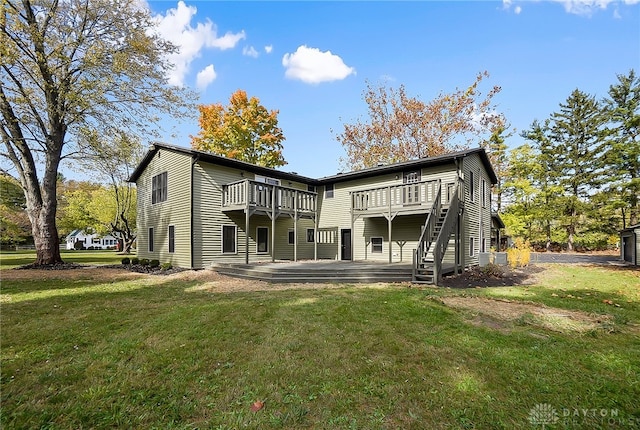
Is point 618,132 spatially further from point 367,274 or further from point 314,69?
point 367,274

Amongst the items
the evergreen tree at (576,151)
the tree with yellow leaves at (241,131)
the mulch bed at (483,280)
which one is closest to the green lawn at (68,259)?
the tree with yellow leaves at (241,131)

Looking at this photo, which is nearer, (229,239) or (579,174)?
(229,239)

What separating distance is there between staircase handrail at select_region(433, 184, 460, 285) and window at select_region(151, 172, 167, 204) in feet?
44.4

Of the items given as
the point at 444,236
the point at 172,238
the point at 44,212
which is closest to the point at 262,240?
the point at 172,238

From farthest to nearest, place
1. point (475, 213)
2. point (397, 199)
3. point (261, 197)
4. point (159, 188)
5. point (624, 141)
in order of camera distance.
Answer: point (624, 141), point (475, 213), point (159, 188), point (397, 199), point (261, 197)

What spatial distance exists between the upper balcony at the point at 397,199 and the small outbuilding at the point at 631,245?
1420cm

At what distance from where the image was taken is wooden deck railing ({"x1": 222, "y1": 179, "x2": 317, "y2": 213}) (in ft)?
45.0

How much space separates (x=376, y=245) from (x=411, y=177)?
13.3 feet

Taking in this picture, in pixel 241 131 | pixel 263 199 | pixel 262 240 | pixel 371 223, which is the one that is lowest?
pixel 262 240

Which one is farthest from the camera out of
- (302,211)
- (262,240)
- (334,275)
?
(262,240)

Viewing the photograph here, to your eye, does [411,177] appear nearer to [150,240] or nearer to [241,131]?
[150,240]

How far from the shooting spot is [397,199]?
48.1 ft

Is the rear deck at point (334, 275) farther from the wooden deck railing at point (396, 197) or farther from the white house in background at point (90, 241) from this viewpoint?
the white house in background at point (90, 241)

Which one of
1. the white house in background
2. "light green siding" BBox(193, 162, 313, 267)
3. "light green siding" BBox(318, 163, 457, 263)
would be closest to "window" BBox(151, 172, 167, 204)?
"light green siding" BBox(193, 162, 313, 267)
